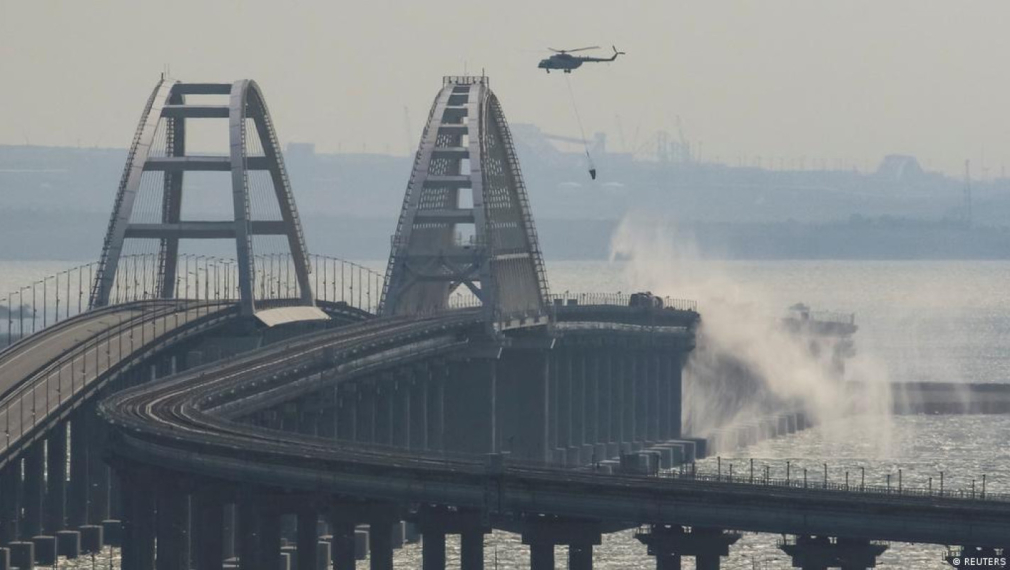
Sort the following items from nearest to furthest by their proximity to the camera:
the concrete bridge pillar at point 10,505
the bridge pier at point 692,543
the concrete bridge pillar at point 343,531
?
the bridge pier at point 692,543
the concrete bridge pillar at point 343,531
the concrete bridge pillar at point 10,505

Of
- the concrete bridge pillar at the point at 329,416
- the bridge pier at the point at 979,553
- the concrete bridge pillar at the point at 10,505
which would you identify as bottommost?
the bridge pier at the point at 979,553

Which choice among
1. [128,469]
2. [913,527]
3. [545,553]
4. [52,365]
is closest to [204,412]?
[128,469]

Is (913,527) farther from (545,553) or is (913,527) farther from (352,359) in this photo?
(352,359)

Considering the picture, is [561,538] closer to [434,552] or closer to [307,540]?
[434,552]

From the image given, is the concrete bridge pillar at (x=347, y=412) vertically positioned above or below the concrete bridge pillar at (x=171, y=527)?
above

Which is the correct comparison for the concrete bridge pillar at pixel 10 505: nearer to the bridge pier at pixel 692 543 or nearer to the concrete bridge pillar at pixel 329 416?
the concrete bridge pillar at pixel 329 416

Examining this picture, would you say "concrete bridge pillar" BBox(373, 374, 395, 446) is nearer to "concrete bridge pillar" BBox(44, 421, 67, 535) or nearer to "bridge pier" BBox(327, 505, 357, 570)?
"concrete bridge pillar" BBox(44, 421, 67, 535)

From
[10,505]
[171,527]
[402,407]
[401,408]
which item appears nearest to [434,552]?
[171,527]

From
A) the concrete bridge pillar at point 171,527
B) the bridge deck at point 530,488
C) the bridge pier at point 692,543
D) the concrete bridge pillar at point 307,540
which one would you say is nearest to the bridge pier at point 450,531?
the bridge deck at point 530,488
